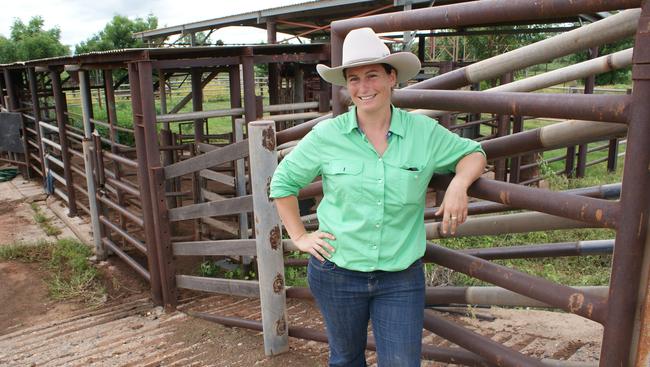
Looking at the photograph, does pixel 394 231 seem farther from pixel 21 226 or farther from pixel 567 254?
pixel 21 226

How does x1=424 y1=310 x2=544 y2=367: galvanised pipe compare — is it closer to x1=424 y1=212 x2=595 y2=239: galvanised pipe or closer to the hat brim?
x1=424 y1=212 x2=595 y2=239: galvanised pipe

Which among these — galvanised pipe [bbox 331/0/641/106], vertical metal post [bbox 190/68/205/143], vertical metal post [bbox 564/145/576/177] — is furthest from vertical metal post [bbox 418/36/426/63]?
galvanised pipe [bbox 331/0/641/106]

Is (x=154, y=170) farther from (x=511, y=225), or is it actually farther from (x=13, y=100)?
(x=13, y=100)

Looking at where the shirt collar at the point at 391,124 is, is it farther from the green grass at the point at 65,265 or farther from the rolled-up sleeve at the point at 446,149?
the green grass at the point at 65,265

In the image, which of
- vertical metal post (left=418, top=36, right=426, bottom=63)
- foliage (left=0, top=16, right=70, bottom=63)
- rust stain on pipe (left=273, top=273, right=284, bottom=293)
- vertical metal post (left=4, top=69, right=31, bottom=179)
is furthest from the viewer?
foliage (left=0, top=16, right=70, bottom=63)

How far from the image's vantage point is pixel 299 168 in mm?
1954

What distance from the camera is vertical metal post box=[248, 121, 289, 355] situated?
278 centimetres

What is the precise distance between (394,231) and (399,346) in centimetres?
38

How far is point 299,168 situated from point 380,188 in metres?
0.32

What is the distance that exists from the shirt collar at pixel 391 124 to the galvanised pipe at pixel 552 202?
259mm

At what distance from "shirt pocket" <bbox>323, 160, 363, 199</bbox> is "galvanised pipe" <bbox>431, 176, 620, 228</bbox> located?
0.33m

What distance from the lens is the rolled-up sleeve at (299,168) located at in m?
1.92

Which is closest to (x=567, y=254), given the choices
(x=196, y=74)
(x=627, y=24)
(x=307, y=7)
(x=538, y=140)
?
(x=538, y=140)

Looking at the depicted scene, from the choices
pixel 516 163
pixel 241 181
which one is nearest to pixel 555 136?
pixel 241 181
